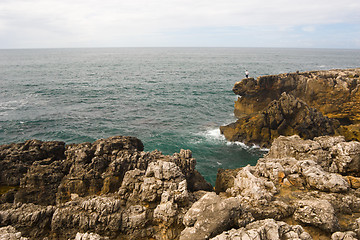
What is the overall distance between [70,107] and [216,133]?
3897cm

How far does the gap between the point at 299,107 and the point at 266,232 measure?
30.4 m

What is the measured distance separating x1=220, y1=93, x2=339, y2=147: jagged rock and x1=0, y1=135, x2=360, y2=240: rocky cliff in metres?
17.4

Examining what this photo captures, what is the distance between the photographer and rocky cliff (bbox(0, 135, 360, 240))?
32.5 ft

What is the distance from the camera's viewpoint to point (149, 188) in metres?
13.0

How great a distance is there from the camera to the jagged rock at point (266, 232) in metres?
8.62

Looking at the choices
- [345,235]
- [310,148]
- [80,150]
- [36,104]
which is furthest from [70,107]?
[345,235]

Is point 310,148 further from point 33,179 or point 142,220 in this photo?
point 33,179

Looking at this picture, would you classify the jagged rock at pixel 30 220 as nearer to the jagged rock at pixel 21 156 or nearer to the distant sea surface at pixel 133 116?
the jagged rock at pixel 21 156

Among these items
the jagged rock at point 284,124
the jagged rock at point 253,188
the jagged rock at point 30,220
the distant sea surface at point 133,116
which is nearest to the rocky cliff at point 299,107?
the jagged rock at point 284,124

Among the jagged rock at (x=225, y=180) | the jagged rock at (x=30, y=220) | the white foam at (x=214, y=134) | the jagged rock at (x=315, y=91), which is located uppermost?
the jagged rock at (x=315, y=91)

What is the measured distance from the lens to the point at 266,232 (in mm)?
9117

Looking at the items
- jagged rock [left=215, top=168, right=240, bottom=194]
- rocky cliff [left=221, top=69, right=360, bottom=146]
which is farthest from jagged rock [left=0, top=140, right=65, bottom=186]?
rocky cliff [left=221, top=69, right=360, bottom=146]

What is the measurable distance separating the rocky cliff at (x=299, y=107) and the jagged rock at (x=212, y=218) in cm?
2820

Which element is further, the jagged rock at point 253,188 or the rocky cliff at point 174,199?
the jagged rock at point 253,188
